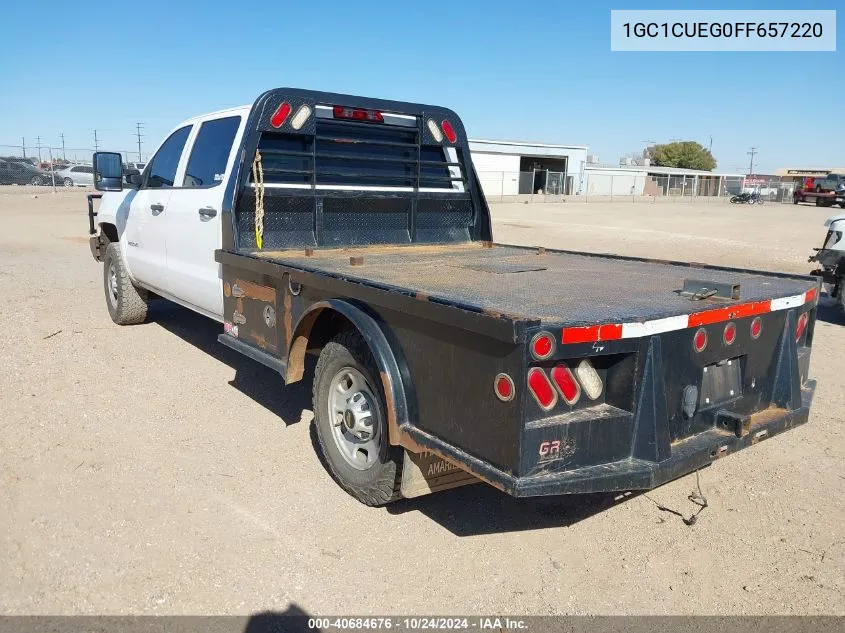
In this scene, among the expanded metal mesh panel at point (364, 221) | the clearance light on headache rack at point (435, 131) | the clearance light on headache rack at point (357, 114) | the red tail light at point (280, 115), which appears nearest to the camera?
the red tail light at point (280, 115)

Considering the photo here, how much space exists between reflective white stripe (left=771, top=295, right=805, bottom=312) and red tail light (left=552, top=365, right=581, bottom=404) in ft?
4.01

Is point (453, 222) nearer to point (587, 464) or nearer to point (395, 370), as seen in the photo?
point (395, 370)

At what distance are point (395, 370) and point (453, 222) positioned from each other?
314 centimetres

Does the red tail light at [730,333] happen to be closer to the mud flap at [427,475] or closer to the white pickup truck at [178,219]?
the mud flap at [427,475]

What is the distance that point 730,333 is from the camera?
3.25 metres

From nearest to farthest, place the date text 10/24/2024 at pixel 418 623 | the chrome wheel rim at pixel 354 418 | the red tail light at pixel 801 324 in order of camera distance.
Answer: the date text 10/24/2024 at pixel 418 623
the chrome wheel rim at pixel 354 418
the red tail light at pixel 801 324

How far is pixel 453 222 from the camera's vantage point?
6.20m

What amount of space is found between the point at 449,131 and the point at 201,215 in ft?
7.08

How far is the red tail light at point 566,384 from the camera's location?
2.82 metres

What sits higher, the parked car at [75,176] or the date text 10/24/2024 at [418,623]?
the parked car at [75,176]

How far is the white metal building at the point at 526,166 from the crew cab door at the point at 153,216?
39638mm

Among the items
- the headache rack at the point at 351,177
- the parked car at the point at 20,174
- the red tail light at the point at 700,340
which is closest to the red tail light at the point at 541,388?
the red tail light at the point at 700,340

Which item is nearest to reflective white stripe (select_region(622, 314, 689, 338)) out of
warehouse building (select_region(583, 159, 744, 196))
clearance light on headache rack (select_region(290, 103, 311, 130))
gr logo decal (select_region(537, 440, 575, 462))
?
gr logo decal (select_region(537, 440, 575, 462))

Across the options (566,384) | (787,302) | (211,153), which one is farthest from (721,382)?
(211,153)
